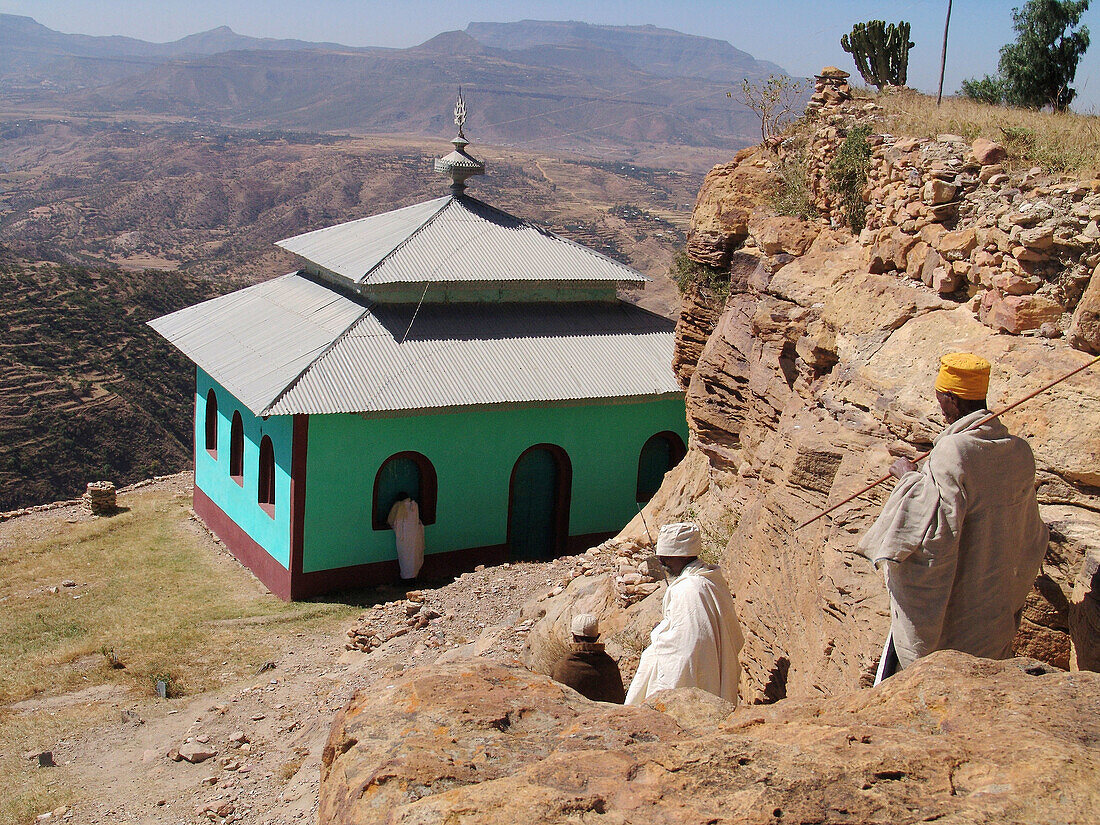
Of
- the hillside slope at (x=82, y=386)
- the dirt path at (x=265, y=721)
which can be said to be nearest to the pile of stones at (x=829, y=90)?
the dirt path at (x=265, y=721)

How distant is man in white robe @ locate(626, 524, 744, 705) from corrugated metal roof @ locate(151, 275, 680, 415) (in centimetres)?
925

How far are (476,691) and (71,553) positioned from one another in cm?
1579

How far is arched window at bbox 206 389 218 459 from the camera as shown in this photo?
714 inches

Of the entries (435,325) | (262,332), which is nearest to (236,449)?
(262,332)

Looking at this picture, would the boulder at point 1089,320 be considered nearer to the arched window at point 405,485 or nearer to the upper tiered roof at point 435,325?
the upper tiered roof at point 435,325

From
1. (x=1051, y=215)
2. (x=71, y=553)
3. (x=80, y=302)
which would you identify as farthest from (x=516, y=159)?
(x=1051, y=215)

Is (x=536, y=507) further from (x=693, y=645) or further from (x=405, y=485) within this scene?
(x=693, y=645)

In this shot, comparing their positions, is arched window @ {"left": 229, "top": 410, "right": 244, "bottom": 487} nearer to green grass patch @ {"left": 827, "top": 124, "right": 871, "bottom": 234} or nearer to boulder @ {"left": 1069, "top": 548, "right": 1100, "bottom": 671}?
green grass patch @ {"left": 827, "top": 124, "right": 871, "bottom": 234}

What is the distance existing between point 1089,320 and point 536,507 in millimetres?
11881

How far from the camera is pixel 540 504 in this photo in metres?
16.7

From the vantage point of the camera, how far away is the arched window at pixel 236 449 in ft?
54.7

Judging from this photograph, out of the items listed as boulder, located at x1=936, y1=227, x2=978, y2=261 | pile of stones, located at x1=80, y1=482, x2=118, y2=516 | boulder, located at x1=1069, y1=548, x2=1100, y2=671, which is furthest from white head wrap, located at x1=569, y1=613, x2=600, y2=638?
pile of stones, located at x1=80, y1=482, x2=118, y2=516

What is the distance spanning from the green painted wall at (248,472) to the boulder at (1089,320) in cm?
1110

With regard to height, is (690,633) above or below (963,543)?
below
